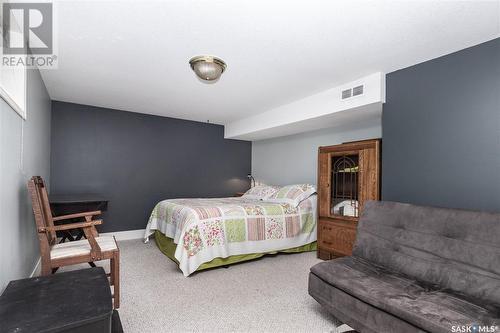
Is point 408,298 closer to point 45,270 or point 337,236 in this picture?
point 337,236

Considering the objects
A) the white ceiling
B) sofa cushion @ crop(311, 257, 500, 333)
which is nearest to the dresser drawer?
sofa cushion @ crop(311, 257, 500, 333)

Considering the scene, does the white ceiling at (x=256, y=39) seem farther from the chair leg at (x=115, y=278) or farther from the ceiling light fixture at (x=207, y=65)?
the chair leg at (x=115, y=278)

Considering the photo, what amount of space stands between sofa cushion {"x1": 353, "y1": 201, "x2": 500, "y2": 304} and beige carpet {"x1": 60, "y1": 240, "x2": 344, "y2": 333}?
70 cm

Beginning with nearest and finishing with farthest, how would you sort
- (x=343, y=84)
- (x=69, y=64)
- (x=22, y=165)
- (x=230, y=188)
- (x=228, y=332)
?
(x=228, y=332) → (x=22, y=165) → (x=69, y=64) → (x=343, y=84) → (x=230, y=188)

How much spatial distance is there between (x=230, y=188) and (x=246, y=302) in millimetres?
3517

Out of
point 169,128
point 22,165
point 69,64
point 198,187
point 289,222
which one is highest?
point 69,64

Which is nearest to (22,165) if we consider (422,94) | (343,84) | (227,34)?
(227,34)

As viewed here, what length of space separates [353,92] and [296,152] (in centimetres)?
200

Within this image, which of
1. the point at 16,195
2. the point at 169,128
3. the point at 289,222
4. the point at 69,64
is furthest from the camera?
the point at 169,128

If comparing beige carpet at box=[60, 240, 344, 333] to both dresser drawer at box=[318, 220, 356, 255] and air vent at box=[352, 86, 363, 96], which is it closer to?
dresser drawer at box=[318, 220, 356, 255]

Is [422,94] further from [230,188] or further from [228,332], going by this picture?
[230,188]

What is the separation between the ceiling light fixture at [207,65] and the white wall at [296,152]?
7.66 ft

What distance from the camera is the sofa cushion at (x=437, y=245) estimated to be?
1.64m

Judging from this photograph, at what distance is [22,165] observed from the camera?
2.21 meters
